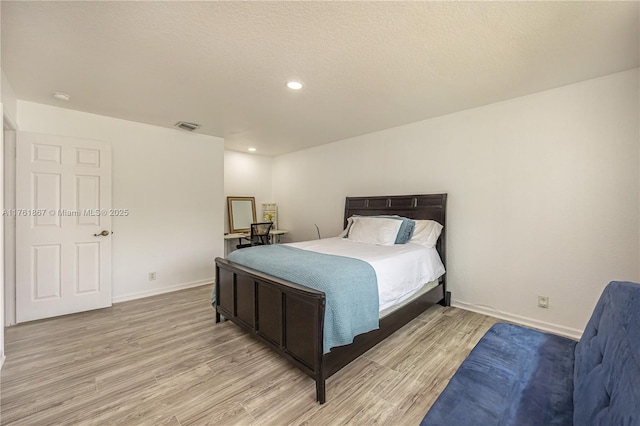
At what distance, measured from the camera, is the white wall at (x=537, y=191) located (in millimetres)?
2456

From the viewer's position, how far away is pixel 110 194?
→ 3.52 meters

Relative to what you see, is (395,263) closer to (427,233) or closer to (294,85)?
(427,233)

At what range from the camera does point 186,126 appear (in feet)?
13.1

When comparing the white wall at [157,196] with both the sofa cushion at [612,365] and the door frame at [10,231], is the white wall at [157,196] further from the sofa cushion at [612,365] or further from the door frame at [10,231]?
the sofa cushion at [612,365]

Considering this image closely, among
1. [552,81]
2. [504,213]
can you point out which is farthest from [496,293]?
[552,81]

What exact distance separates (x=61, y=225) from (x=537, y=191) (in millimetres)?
5395

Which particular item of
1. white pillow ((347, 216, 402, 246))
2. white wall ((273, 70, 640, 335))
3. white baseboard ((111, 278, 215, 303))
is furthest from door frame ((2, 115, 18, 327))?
white wall ((273, 70, 640, 335))

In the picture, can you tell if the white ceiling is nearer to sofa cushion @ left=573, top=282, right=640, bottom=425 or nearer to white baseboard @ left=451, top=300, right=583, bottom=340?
sofa cushion @ left=573, top=282, right=640, bottom=425

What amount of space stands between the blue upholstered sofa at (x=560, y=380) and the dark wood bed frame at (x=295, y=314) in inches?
33.5

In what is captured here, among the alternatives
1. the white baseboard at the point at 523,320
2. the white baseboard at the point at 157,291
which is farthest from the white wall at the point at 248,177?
the white baseboard at the point at 523,320

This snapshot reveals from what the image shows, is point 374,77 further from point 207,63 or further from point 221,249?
point 221,249

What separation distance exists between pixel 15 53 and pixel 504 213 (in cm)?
475

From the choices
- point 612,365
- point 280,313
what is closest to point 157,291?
point 280,313

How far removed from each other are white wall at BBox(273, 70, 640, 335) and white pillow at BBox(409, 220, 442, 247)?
0.27 metres
